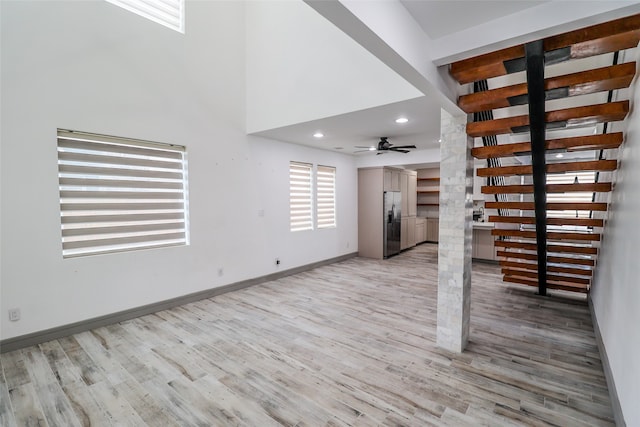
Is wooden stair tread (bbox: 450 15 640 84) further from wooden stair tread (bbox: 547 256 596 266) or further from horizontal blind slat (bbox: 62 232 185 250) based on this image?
Result: horizontal blind slat (bbox: 62 232 185 250)

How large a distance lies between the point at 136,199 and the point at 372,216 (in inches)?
197

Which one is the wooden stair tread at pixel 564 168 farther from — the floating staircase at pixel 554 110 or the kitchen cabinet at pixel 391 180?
the kitchen cabinet at pixel 391 180

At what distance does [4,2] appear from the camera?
9.02 ft

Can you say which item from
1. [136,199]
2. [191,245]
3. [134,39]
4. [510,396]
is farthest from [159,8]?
[510,396]

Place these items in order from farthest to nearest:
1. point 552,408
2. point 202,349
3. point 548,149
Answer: point 202,349 < point 548,149 < point 552,408

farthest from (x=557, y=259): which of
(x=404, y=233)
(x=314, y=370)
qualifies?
(x=404, y=233)

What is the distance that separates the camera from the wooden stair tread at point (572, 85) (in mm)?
2014

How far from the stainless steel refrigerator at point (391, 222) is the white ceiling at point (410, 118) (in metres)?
1.05

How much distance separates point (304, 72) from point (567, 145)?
3.14 m

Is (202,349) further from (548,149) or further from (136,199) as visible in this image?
(548,149)

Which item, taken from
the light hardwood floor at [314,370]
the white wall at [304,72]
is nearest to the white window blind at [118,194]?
the light hardwood floor at [314,370]

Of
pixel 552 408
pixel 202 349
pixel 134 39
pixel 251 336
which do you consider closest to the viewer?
pixel 552 408

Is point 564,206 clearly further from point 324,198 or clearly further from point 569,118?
point 324,198

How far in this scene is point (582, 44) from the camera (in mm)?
1822
